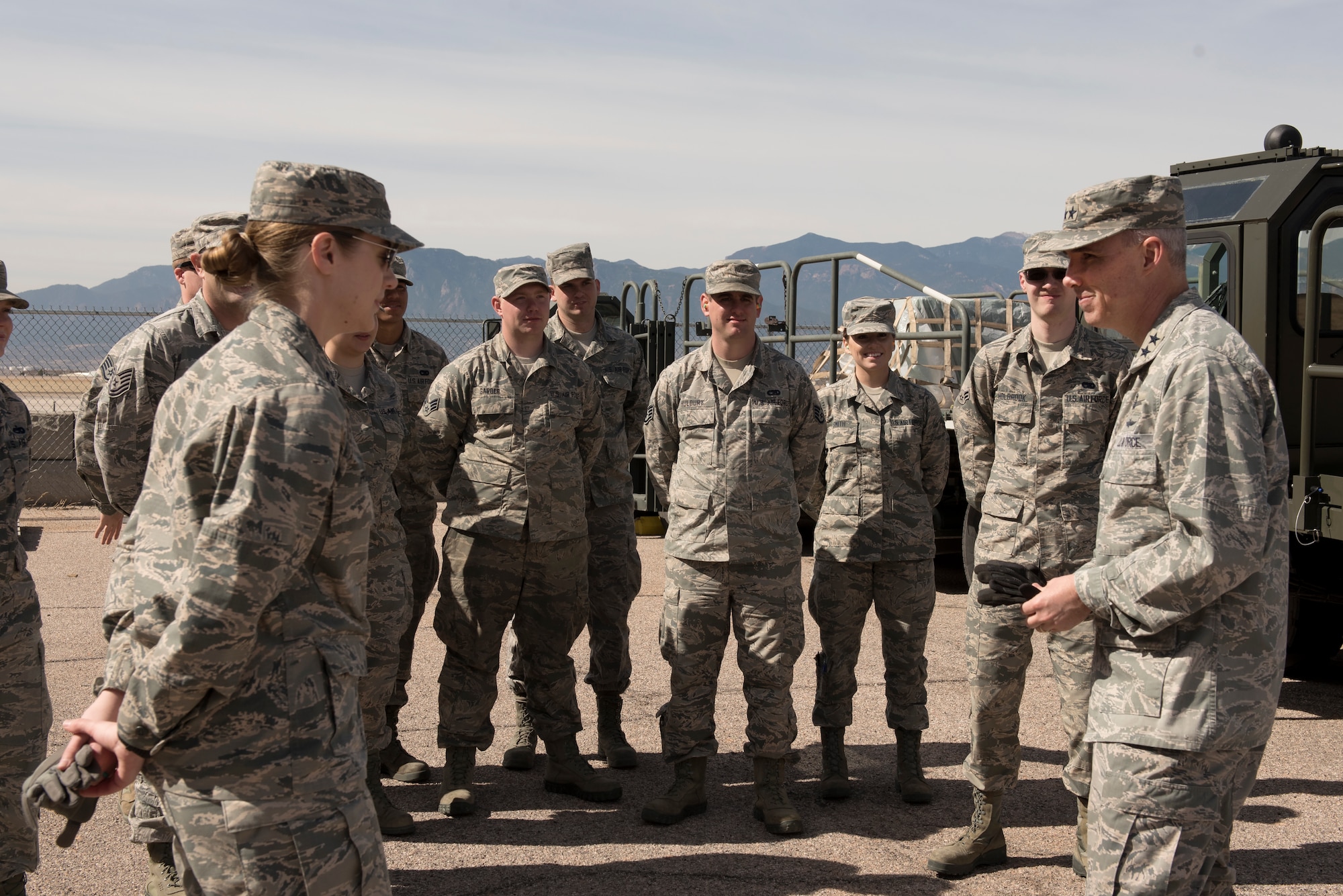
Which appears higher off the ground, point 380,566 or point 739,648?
point 380,566

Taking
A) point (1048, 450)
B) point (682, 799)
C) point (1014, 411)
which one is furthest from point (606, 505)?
point (1048, 450)

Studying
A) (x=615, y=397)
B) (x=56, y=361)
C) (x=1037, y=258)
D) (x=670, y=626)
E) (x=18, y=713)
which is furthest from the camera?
(x=56, y=361)

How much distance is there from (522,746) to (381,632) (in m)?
1.20

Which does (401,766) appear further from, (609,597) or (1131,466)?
(1131,466)

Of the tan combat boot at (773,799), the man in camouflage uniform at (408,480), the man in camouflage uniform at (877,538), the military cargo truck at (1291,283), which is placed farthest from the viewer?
the military cargo truck at (1291,283)

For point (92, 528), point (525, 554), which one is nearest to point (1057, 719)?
point (525, 554)

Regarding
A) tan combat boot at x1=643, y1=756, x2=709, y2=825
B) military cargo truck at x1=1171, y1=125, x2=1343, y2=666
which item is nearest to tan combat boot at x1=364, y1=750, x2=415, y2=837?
tan combat boot at x1=643, y1=756, x2=709, y2=825

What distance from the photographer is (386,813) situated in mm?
4148

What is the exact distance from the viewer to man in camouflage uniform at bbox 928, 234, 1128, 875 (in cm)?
386

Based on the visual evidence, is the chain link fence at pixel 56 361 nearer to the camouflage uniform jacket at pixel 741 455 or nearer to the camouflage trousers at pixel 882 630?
the camouflage uniform jacket at pixel 741 455

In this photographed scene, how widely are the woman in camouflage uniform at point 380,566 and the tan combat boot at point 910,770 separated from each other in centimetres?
195

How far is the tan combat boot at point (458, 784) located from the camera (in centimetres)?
436

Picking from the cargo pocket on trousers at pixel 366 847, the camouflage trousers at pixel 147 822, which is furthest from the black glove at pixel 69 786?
the camouflage trousers at pixel 147 822

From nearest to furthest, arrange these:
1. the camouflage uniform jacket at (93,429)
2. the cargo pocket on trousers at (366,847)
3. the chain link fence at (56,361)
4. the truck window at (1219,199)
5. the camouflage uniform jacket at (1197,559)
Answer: the cargo pocket on trousers at (366,847) → the camouflage uniform jacket at (1197,559) → the camouflage uniform jacket at (93,429) → the truck window at (1219,199) → the chain link fence at (56,361)
